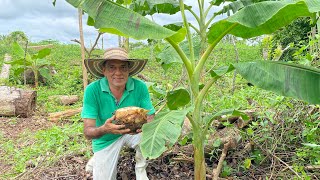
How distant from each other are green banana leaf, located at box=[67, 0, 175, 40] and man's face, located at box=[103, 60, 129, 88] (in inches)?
31.1

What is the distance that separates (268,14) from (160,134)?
3.89 ft

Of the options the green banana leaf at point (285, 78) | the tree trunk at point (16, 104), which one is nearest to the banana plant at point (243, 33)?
the green banana leaf at point (285, 78)

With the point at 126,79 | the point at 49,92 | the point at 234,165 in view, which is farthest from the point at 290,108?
the point at 49,92

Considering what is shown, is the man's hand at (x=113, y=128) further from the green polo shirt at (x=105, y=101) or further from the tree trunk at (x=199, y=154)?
the tree trunk at (x=199, y=154)

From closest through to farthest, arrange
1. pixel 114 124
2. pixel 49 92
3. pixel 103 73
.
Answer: pixel 114 124 < pixel 103 73 < pixel 49 92

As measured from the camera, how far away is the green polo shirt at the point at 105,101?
3.46 m

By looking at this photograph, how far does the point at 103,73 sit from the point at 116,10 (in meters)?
1.16

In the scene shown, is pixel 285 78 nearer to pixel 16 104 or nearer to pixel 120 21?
pixel 120 21

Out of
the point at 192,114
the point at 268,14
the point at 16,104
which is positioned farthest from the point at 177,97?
the point at 16,104

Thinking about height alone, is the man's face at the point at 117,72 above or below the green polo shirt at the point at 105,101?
above

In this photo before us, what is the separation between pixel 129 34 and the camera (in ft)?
8.36

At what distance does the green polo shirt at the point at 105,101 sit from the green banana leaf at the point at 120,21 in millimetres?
1007

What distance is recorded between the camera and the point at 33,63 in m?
9.59

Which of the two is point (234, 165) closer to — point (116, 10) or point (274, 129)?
point (274, 129)
